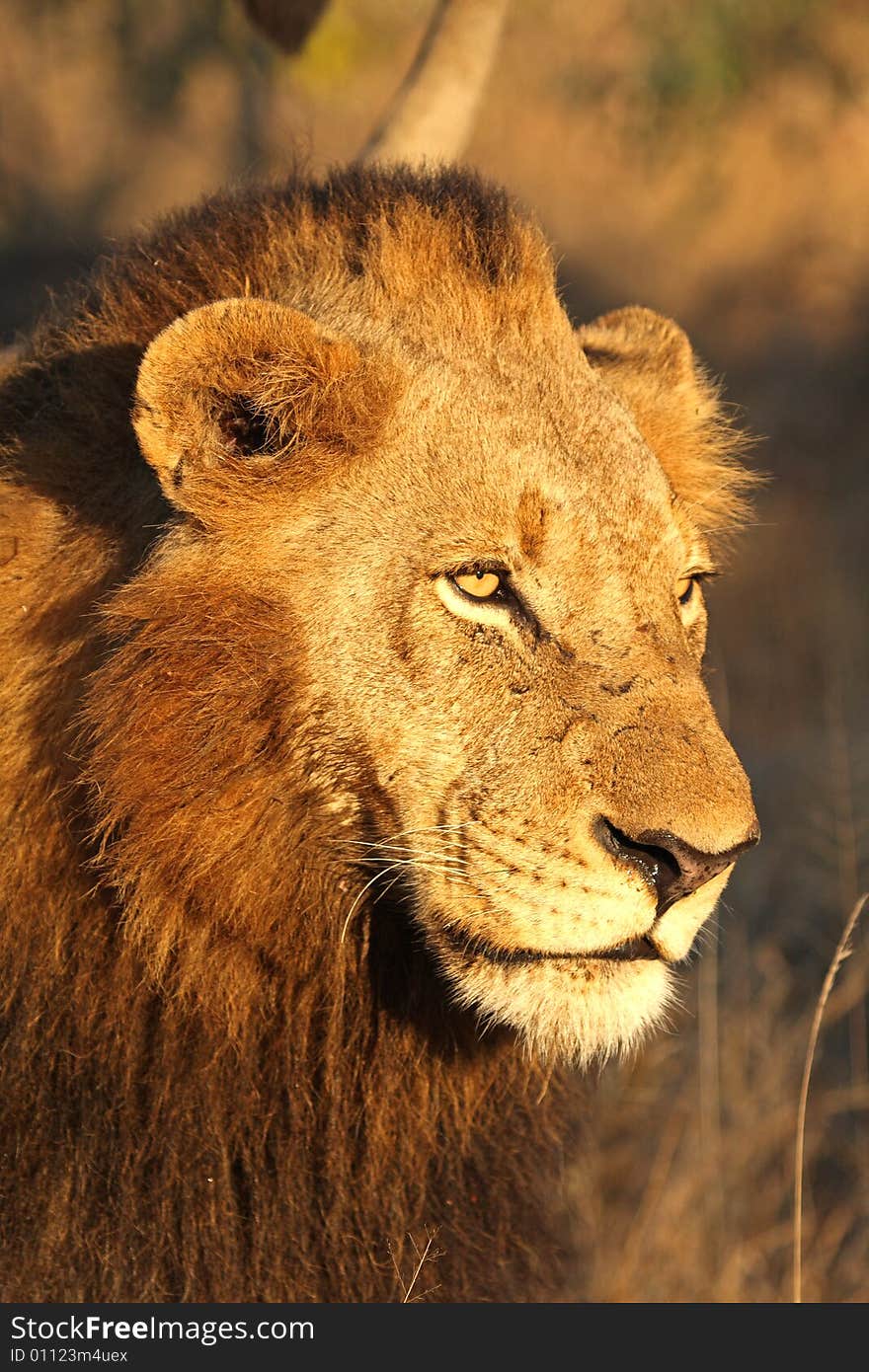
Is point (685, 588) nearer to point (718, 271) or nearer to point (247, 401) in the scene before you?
point (247, 401)

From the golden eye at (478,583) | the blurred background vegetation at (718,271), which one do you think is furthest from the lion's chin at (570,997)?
the blurred background vegetation at (718,271)

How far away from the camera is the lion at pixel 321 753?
293 centimetres

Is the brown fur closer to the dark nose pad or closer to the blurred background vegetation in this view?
the dark nose pad

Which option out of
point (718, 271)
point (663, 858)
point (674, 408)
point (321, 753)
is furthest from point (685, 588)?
point (718, 271)

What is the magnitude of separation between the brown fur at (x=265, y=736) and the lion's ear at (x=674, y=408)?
43 cm

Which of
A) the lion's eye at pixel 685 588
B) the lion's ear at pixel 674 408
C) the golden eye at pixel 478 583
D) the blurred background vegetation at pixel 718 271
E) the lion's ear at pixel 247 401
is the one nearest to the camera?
the lion's ear at pixel 247 401

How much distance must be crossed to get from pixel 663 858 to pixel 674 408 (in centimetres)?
143

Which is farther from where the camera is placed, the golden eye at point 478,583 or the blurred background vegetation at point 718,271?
the blurred background vegetation at point 718,271

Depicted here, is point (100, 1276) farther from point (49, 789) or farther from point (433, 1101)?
point (49, 789)

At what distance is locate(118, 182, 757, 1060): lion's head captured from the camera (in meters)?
2.87

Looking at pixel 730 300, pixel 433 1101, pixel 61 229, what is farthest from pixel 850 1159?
pixel 730 300

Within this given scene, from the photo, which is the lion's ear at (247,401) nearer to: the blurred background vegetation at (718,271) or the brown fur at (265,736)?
the brown fur at (265,736)

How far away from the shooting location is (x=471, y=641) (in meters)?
3.01

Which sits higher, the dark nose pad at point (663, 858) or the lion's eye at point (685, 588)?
the lion's eye at point (685, 588)
